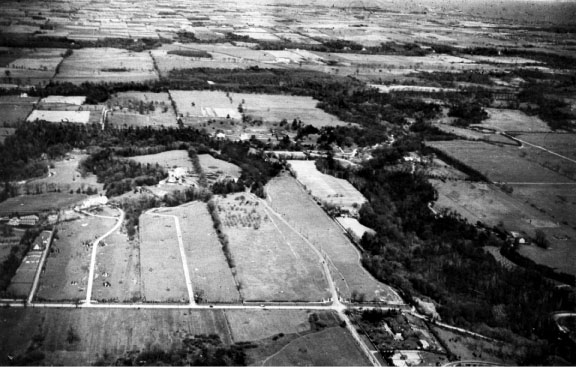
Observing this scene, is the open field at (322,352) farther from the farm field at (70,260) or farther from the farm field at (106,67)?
the farm field at (106,67)

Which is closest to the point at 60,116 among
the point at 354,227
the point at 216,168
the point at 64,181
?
the point at 64,181

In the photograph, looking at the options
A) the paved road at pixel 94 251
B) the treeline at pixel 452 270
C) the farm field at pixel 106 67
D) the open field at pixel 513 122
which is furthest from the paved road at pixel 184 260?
the farm field at pixel 106 67

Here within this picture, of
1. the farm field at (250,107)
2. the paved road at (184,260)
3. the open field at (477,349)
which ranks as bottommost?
the farm field at (250,107)

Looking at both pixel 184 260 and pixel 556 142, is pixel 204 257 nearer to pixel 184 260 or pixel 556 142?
pixel 184 260

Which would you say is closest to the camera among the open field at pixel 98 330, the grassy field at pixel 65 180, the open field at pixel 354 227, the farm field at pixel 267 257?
the open field at pixel 98 330

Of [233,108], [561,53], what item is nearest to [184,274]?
[233,108]

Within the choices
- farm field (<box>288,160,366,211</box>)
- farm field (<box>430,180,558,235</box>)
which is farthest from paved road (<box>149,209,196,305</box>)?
farm field (<box>430,180,558,235</box>)
